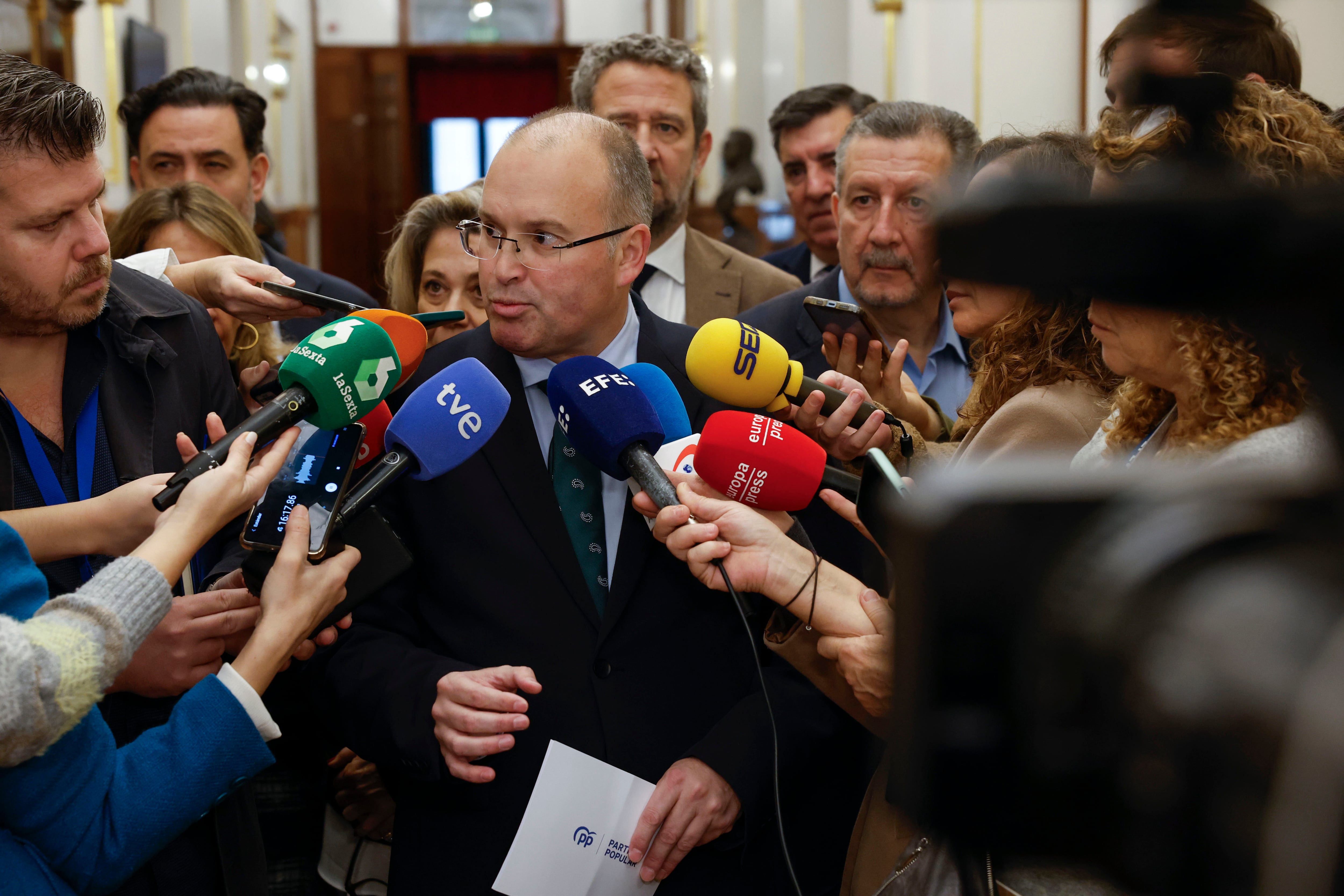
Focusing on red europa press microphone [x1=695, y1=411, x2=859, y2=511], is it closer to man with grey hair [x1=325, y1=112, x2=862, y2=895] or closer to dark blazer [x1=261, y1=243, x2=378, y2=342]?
man with grey hair [x1=325, y1=112, x2=862, y2=895]

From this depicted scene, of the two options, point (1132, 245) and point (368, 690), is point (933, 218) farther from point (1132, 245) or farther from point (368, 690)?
point (368, 690)

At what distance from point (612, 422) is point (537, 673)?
0.40 m

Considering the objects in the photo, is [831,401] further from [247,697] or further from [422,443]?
[247,697]

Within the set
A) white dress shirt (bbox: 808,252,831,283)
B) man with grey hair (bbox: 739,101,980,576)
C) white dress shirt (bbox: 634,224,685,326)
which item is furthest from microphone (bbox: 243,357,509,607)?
white dress shirt (bbox: 808,252,831,283)

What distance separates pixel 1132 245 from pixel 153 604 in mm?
1049

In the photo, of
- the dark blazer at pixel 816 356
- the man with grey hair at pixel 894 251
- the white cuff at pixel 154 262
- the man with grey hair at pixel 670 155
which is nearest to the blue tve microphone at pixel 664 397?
the dark blazer at pixel 816 356

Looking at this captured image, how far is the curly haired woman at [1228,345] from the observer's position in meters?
1.02

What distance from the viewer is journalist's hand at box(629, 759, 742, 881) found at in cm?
148

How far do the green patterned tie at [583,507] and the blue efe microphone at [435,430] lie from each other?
0.49 ft

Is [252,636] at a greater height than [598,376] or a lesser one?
lesser

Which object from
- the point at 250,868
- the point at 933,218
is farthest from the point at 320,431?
the point at 933,218

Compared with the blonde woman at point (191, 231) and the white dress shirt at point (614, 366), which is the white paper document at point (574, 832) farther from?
the blonde woman at point (191, 231)

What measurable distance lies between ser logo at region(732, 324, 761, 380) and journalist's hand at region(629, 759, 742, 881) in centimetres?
56

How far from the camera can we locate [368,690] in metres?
1.51
